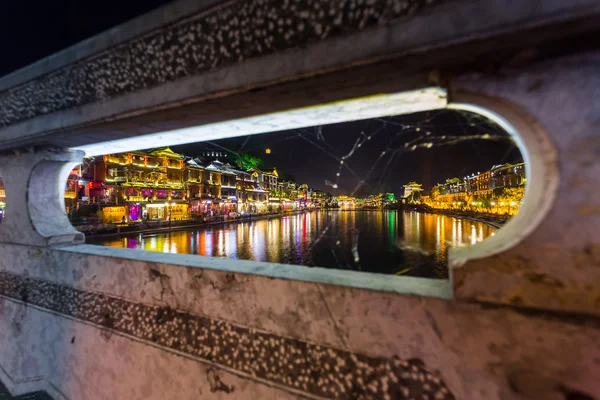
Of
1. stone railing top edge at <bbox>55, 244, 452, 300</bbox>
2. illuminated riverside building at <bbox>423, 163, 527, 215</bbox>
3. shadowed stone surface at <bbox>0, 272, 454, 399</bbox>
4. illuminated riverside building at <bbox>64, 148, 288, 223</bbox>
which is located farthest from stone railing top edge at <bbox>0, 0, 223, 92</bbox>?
illuminated riverside building at <bbox>423, 163, 527, 215</bbox>

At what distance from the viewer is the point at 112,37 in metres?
2.55

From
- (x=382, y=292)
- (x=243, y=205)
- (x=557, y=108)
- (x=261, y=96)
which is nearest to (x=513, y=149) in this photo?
(x=557, y=108)

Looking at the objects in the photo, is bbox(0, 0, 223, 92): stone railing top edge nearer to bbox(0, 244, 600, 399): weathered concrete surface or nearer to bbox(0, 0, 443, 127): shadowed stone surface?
bbox(0, 0, 443, 127): shadowed stone surface

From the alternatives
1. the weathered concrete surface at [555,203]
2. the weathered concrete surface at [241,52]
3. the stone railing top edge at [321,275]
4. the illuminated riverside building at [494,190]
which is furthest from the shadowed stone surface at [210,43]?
the illuminated riverside building at [494,190]

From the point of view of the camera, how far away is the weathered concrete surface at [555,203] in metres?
1.17

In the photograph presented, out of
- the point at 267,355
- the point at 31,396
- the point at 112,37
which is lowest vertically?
the point at 31,396

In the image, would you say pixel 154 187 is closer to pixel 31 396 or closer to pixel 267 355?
pixel 31 396

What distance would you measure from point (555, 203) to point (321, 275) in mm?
1389

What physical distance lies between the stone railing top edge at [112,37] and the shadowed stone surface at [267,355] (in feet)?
8.57

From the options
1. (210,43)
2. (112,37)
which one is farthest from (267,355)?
(112,37)

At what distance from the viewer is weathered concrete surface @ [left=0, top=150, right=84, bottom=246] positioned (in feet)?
11.2

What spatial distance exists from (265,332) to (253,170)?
5602 cm

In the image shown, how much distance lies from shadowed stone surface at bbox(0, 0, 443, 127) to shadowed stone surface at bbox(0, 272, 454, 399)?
6.97ft

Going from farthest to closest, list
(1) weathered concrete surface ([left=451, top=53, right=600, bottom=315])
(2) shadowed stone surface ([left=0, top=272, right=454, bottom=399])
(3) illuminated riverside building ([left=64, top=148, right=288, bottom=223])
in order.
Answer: (3) illuminated riverside building ([left=64, top=148, right=288, bottom=223])
(2) shadowed stone surface ([left=0, top=272, right=454, bottom=399])
(1) weathered concrete surface ([left=451, top=53, right=600, bottom=315])
